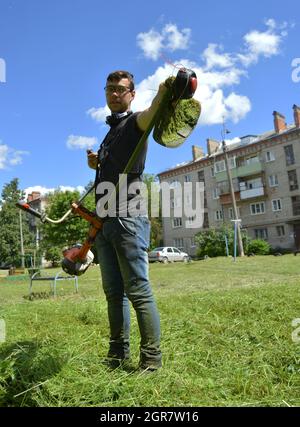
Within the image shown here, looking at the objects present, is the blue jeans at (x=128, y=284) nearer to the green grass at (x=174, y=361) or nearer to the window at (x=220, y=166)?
the green grass at (x=174, y=361)

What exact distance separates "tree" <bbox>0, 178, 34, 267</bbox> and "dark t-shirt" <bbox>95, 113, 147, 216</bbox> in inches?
2264

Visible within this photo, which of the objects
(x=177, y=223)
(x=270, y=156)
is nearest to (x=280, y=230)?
(x=270, y=156)

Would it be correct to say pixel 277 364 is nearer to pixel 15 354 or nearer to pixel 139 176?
pixel 139 176

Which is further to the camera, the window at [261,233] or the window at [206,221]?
the window at [206,221]

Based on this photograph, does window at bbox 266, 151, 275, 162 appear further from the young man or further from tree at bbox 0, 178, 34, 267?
the young man

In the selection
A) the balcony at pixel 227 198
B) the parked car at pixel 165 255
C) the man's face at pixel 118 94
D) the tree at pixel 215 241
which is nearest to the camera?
the man's face at pixel 118 94

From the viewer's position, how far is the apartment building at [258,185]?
42125mm

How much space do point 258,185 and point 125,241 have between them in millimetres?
44506

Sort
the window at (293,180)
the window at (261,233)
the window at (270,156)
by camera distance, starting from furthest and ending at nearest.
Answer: the window at (270,156) → the window at (261,233) → the window at (293,180)

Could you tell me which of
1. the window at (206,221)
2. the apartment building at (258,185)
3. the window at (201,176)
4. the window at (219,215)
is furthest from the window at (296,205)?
the window at (201,176)

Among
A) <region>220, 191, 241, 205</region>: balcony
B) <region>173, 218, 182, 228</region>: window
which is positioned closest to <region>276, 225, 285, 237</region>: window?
<region>220, 191, 241, 205</region>: balcony

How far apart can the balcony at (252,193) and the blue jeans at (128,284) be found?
43380 millimetres

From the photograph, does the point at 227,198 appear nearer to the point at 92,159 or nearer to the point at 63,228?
the point at 63,228
